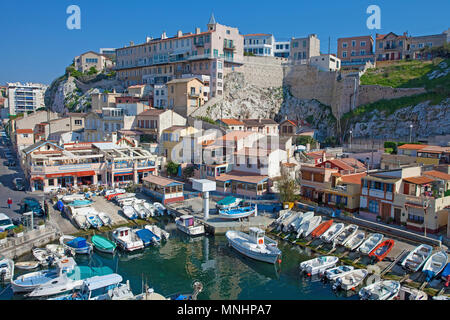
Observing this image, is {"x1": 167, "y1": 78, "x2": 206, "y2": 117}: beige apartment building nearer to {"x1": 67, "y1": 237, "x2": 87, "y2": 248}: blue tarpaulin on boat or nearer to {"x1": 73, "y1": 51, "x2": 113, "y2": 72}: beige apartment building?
{"x1": 67, "y1": 237, "x2": 87, "y2": 248}: blue tarpaulin on boat

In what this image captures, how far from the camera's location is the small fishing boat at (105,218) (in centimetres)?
2664

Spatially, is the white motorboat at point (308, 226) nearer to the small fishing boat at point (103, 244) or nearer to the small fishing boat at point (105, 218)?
the small fishing boat at point (103, 244)

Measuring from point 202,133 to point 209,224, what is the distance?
19.0 metres

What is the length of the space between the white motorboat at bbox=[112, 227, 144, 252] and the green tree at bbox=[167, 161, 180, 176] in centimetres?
1589

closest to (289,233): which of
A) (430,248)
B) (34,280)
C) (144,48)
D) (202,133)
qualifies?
(430,248)

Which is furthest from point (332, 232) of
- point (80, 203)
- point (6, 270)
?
point (80, 203)

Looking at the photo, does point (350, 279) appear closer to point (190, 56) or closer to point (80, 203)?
point (80, 203)

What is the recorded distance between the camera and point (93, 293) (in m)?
17.1

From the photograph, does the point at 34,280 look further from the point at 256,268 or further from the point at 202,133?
the point at 202,133

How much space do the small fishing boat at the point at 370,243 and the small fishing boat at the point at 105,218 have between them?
17870 millimetres

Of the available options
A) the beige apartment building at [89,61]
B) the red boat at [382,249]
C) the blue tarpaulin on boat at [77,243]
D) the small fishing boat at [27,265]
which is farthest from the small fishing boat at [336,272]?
the beige apartment building at [89,61]

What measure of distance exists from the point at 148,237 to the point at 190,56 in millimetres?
41693

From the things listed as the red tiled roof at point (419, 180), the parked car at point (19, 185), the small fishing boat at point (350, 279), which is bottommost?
the small fishing boat at point (350, 279)

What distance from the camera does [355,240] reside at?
23.1 m
